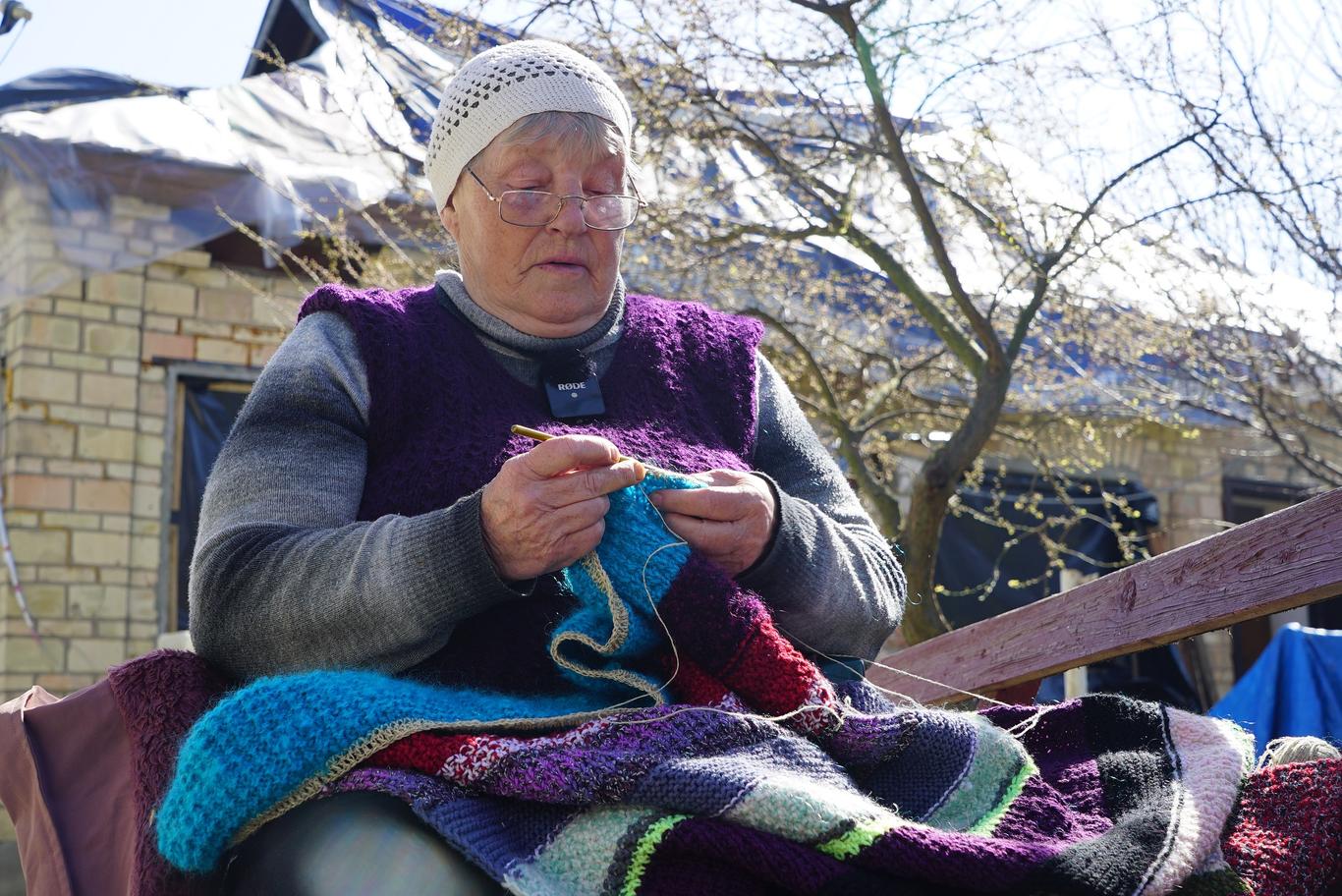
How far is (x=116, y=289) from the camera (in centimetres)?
729

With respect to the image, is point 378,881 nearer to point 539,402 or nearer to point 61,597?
point 539,402

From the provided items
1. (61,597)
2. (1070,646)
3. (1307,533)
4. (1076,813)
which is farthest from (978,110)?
(61,597)

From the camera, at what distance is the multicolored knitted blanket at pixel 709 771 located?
48.9 inches

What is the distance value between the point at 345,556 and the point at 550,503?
0.26 meters

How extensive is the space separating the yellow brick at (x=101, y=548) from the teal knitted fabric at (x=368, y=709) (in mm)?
6161

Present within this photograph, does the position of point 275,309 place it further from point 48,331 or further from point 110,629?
point 110,629

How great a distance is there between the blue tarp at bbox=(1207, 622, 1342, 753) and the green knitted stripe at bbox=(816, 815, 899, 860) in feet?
12.4

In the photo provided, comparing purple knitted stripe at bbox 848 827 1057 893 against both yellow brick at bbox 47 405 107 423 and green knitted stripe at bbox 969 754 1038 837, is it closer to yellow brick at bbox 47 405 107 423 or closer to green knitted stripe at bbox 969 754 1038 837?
green knitted stripe at bbox 969 754 1038 837

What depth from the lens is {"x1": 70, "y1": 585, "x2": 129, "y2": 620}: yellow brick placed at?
6941 millimetres

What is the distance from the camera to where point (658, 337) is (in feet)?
6.55

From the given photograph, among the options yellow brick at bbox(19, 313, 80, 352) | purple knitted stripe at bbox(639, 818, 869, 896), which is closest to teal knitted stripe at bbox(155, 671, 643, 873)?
purple knitted stripe at bbox(639, 818, 869, 896)

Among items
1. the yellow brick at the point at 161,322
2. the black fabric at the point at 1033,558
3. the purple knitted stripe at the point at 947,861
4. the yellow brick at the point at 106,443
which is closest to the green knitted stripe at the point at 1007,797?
the purple knitted stripe at the point at 947,861

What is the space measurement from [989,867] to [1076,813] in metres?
0.27

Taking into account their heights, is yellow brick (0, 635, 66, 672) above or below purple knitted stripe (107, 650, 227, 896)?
below
